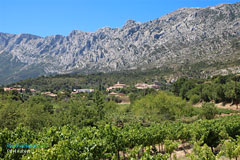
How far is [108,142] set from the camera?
1705 cm

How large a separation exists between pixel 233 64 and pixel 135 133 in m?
154

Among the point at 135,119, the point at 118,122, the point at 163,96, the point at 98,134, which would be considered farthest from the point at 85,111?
the point at 98,134

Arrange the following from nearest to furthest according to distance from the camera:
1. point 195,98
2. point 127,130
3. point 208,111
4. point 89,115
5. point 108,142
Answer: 1. point 108,142
2. point 127,130
3. point 89,115
4. point 208,111
5. point 195,98

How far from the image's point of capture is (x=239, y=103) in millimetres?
70562

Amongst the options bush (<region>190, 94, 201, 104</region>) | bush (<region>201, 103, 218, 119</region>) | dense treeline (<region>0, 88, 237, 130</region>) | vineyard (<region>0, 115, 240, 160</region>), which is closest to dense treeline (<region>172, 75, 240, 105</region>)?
bush (<region>190, 94, 201, 104</region>)

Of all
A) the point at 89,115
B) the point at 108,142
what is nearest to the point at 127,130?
the point at 108,142

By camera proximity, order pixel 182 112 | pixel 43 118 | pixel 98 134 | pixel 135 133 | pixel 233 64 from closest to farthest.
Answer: pixel 98 134 → pixel 135 133 → pixel 43 118 → pixel 182 112 → pixel 233 64

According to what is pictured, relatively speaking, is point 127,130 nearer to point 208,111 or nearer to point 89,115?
point 89,115

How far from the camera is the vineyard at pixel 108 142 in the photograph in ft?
36.7

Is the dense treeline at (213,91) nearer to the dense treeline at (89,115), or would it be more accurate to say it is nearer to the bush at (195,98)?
the bush at (195,98)

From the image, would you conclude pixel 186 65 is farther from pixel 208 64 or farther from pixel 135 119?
pixel 135 119

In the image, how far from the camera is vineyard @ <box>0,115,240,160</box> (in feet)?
36.7

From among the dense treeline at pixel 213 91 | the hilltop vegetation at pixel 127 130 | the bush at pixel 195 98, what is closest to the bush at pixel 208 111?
the hilltop vegetation at pixel 127 130

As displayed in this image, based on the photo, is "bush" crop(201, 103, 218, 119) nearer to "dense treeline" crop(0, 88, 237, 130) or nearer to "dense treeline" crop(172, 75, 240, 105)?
"dense treeline" crop(0, 88, 237, 130)
